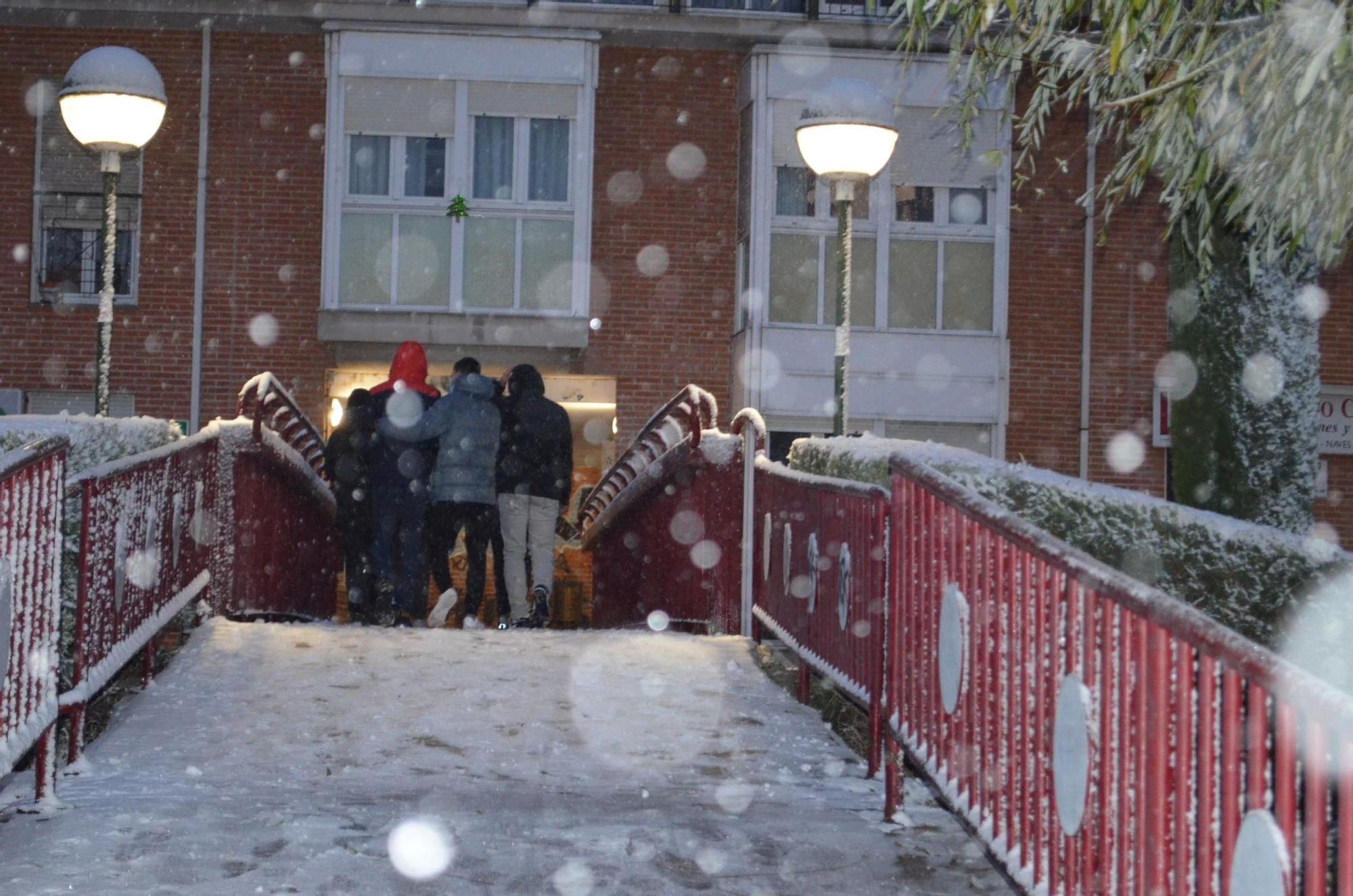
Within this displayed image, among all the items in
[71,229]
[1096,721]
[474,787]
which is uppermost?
[71,229]

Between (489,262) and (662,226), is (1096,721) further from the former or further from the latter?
(662,226)

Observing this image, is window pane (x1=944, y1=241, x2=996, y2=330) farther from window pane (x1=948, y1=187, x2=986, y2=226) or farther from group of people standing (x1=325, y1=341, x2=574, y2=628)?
group of people standing (x1=325, y1=341, x2=574, y2=628)

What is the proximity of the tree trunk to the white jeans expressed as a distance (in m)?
4.53

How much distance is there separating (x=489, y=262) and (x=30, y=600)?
12685 mm

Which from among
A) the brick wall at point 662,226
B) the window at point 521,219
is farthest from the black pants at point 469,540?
the brick wall at point 662,226

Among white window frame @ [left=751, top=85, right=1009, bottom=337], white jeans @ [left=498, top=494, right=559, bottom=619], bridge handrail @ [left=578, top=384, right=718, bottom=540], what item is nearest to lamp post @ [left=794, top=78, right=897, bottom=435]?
bridge handrail @ [left=578, top=384, right=718, bottom=540]

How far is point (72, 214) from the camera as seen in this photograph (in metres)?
17.8

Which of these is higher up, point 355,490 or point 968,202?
point 968,202

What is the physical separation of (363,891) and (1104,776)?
2038 millimetres

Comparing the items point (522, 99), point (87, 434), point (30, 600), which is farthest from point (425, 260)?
point (30, 600)

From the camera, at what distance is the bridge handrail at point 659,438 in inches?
386

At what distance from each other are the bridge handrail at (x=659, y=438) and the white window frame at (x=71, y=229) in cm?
592

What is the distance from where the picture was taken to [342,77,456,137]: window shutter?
17281mm

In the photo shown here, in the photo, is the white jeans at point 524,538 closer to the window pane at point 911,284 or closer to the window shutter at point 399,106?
the window shutter at point 399,106
